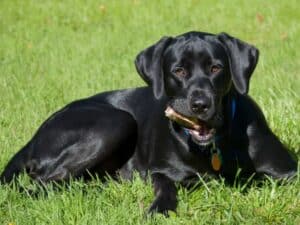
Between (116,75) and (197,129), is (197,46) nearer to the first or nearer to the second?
(197,129)

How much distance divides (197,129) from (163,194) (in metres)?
0.50

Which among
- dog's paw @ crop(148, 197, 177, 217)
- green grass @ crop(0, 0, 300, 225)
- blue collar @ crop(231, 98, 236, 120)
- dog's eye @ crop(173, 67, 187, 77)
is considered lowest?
dog's paw @ crop(148, 197, 177, 217)

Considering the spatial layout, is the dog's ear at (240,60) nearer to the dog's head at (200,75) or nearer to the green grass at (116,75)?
the dog's head at (200,75)

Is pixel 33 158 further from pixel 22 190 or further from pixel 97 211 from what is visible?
pixel 97 211

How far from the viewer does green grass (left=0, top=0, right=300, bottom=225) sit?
4.57m

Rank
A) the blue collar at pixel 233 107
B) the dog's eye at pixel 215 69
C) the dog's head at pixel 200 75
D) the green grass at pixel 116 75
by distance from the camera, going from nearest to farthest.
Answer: the green grass at pixel 116 75
the dog's head at pixel 200 75
the dog's eye at pixel 215 69
the blue collar at pixel 233 107

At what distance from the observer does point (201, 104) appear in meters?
4.60

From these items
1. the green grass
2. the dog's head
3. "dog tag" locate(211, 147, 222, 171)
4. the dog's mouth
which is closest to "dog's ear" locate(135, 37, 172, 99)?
the dog's head

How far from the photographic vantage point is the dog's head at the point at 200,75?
15.4 ft

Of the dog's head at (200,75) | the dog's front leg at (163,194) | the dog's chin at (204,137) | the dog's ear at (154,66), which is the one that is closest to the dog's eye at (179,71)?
the dog's head at (200,75)

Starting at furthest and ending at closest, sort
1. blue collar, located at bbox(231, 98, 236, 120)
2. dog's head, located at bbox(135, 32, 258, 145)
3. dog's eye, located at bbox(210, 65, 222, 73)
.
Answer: blue collar, located at bbox(231, 98, 236, 120)
dog's eye, located at bbox(210, 65, 222, 73)
dog's head, located at bbox(135, 32, 258, 145)

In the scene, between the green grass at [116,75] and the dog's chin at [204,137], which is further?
the dog's chin at [204,137]

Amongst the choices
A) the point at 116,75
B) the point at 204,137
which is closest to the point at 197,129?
the point at 204,137

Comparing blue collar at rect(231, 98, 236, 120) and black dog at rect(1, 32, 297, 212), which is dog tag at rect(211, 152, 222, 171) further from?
blue collar at rect(231, 98, 236, 120)
